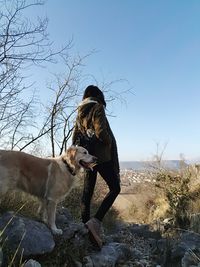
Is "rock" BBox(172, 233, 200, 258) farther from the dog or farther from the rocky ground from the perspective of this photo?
the dog

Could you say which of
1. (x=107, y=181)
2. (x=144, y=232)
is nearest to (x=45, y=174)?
(x=107, y=181)

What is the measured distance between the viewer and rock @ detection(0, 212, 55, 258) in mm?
5121

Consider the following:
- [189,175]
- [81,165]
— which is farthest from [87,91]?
[189,175]

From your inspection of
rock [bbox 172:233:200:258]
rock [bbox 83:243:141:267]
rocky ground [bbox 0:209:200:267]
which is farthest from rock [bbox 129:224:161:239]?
rock [bbox 83:243:141:267]

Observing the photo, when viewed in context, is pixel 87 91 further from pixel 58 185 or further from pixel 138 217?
pixel 138 217

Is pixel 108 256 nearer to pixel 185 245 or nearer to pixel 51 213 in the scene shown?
pixel 51 213

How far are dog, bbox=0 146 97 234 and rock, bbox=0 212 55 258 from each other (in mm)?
490

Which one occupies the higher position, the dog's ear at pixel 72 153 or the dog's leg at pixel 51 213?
the dog's ear at pixel 72 153

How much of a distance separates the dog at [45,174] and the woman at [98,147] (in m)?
0.20

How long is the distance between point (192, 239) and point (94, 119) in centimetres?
303

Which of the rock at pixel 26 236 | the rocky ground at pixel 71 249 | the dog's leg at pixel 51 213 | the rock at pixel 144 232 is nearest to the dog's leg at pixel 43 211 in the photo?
the dog's leg at pixel 51 213

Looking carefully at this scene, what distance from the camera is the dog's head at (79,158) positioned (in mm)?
6223

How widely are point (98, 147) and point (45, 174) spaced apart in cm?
93

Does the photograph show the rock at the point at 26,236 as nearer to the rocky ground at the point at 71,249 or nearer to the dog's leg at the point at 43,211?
the rocky ground at the point at 71,249
